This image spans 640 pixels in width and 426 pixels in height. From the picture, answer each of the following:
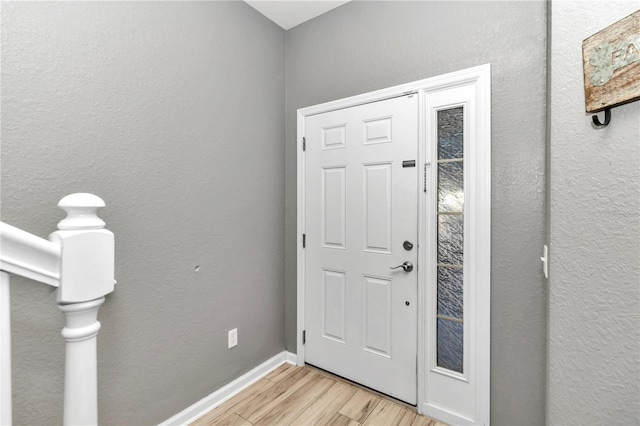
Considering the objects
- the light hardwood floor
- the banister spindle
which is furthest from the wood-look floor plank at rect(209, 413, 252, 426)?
the banister spindle

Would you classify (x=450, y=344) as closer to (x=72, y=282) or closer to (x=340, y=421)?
(x=340, y=421)

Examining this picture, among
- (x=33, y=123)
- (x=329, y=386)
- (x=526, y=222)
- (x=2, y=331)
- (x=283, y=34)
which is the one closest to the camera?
(x=2, y=331)

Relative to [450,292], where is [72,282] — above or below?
above

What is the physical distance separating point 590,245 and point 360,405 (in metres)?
1.54

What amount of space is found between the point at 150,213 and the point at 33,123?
0.58 metres

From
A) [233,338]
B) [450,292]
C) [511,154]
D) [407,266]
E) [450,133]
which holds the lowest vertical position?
[233,338]

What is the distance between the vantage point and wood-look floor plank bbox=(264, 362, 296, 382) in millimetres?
2182

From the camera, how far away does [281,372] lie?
2.26 metres

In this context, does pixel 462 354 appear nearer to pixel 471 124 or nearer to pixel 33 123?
pixel 471 124

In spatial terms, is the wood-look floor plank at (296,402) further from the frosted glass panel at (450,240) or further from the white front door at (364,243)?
the frosted glass panel at (450,240)

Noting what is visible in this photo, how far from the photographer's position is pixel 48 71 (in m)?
1.26

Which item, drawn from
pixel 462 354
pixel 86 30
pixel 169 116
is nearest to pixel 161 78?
pixel 169 116

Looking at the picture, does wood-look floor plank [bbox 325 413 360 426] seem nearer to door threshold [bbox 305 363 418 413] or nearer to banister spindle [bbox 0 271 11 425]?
door threshold [bbox 305 363 418 413]

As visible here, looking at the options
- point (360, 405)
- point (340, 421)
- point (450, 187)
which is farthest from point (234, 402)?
point (450, 187)
